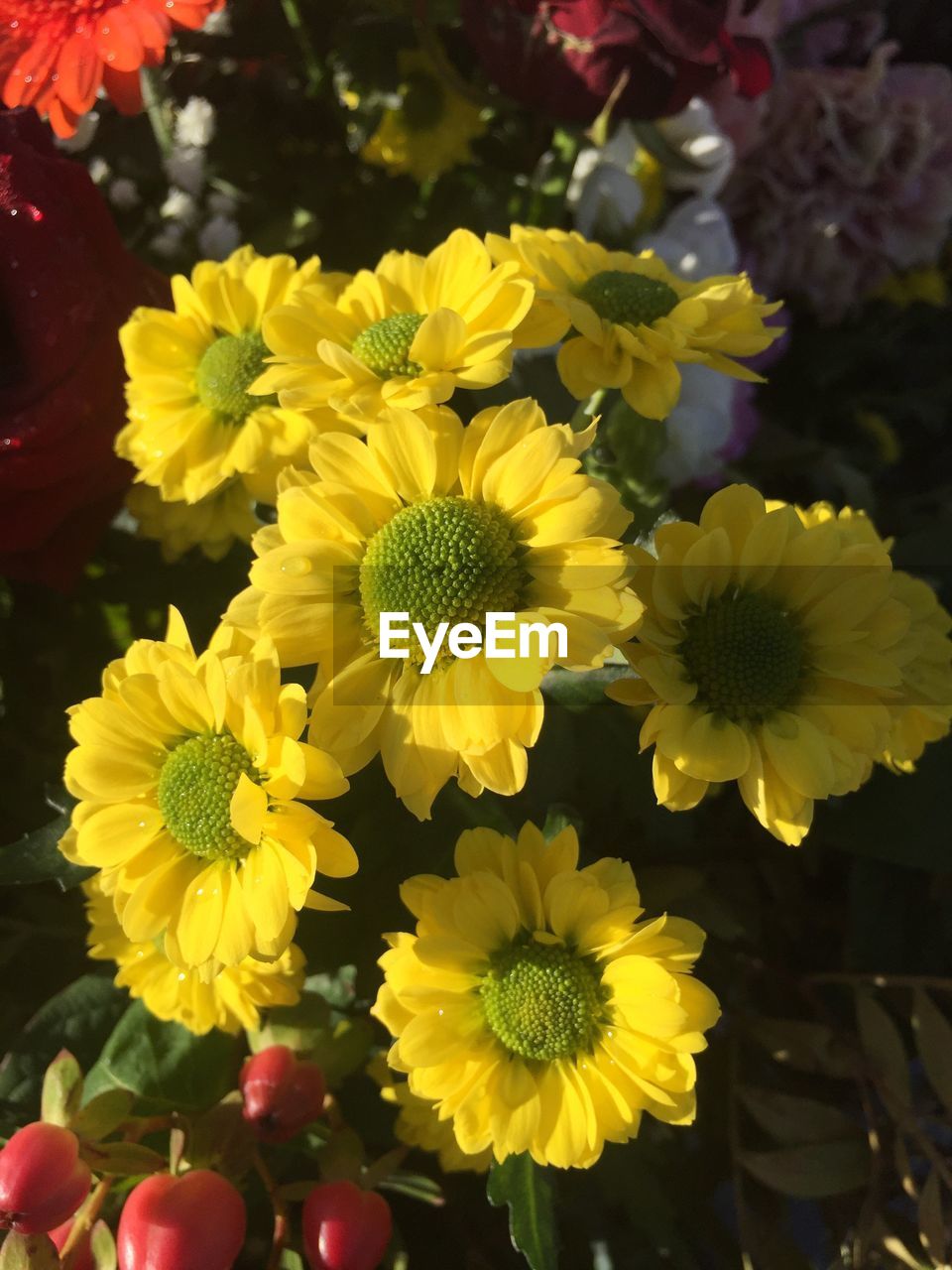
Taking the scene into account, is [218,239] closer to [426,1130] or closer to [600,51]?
[600,51]

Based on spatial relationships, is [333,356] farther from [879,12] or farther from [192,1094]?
[879,12]

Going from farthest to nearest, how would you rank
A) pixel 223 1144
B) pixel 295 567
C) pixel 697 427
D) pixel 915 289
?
pixel 915 289 < pixel 697 427 < pixel 223 1144 < pixel 295 567

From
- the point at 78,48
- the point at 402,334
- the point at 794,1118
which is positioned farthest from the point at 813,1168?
the point at 78,48

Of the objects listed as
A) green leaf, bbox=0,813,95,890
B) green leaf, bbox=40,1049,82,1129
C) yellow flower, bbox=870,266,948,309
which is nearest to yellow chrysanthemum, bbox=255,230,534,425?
green leaf, bbox=0,813,95,890

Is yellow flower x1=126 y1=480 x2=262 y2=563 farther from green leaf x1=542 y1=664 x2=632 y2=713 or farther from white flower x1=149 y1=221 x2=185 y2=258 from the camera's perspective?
Answer: white flower x1=149 y1=221 x2=185 y2=258

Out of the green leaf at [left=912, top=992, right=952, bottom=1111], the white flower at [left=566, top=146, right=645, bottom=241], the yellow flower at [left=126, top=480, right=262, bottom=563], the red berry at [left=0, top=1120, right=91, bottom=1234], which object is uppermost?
the white flower at [left=566, top=146, right=645, bottom=241]

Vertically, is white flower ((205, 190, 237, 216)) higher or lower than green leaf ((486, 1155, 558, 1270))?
higher

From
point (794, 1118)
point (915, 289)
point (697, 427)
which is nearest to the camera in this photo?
point (794, 1118)
